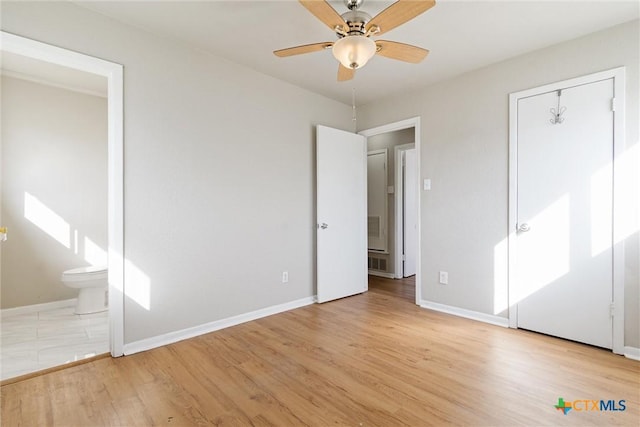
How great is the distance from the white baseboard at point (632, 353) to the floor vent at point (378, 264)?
309 centimetres

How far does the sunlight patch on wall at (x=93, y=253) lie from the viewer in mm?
3684

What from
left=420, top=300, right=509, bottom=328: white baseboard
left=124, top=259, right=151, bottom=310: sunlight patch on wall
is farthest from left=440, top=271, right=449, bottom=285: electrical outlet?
left=124, top=259, right=151, bottom=310: sunlight patch on wall

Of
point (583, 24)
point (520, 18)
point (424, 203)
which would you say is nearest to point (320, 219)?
point (424, 203)

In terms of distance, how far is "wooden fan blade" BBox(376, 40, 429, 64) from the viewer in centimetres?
199

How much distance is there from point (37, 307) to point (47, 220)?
3.13 ft

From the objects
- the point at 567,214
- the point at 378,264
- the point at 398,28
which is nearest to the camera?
the point at 398,28

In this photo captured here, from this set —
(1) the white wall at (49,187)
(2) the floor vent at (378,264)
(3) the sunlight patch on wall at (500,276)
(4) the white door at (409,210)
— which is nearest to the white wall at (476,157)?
(3) the sunlight patch on wall at (500,276)

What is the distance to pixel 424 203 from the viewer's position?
11.7 ft

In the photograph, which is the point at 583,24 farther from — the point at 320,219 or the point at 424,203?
the point at 320,219

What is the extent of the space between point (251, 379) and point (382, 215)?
3615 mm

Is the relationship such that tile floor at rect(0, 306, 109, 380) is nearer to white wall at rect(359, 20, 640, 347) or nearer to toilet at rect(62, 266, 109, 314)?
toilet at rect(62, 266, 109, 314)

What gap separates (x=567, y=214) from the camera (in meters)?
2.58

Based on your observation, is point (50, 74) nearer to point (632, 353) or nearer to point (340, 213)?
point (340, 213)

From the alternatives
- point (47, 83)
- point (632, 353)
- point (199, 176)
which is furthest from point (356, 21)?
point (47, 83)
